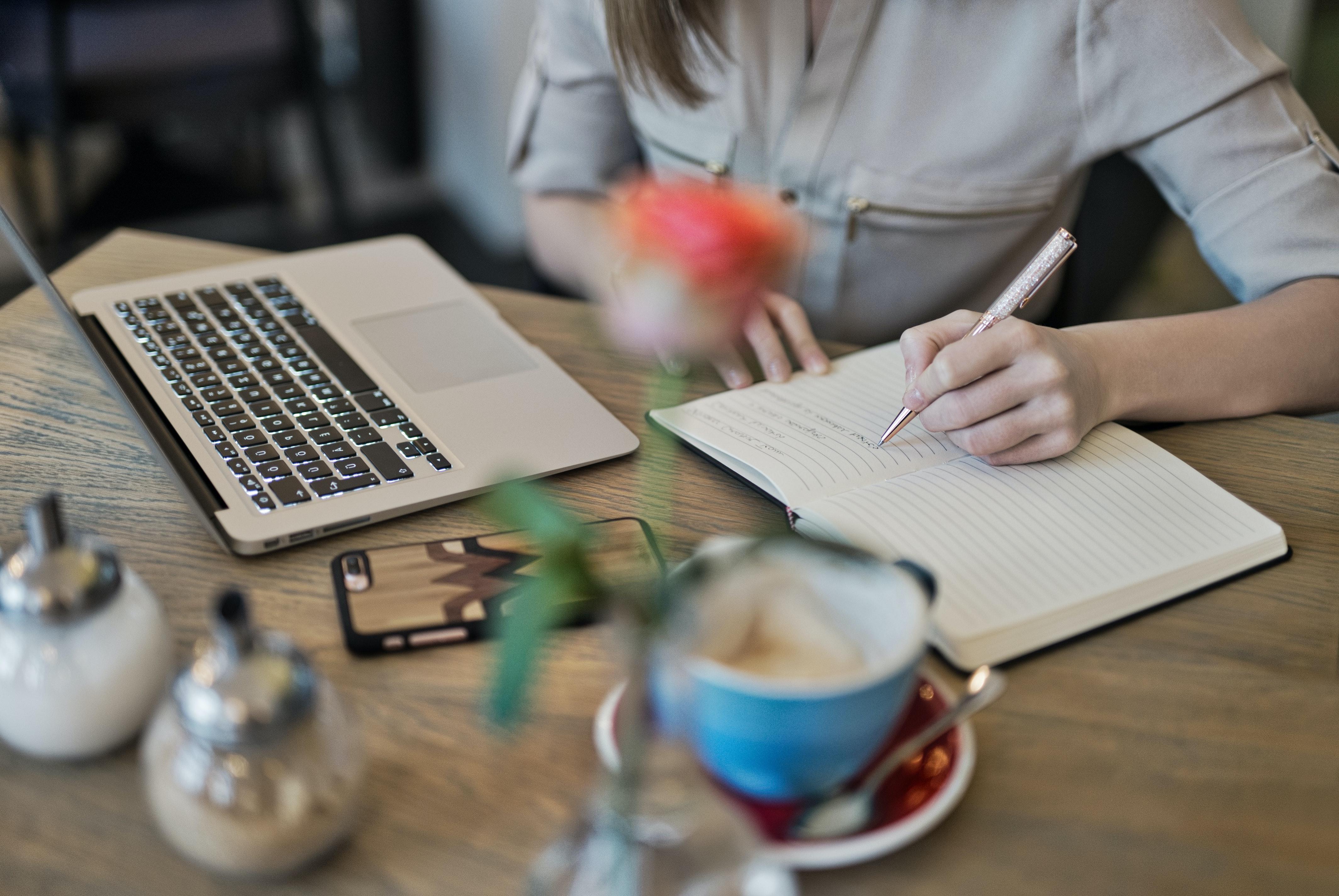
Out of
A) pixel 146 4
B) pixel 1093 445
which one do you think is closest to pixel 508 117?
pixel 146 4

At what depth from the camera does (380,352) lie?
734mm

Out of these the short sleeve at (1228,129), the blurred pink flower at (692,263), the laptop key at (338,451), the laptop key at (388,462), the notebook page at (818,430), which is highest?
the blurred pink flower at (692,263)

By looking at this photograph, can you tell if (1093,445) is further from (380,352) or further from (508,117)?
(508,117)

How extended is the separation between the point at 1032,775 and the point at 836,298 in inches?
24.7

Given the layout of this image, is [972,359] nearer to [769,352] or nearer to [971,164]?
[769,352]

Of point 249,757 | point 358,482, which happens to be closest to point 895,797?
point 249,757

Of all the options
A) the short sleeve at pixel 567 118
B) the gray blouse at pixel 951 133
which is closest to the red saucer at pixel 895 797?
the gray blouse at pixel 951 133

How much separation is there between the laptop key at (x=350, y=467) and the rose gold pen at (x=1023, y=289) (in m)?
0.31

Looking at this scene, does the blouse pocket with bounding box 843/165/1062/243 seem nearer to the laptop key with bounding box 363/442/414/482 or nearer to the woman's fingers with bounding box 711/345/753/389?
the woman's fingers with bounding box 711/345/753/389

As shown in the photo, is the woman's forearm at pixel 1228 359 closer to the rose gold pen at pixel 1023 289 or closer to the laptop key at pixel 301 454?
the rose gold pen at pixel 1023 289

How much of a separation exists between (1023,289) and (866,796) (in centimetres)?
35

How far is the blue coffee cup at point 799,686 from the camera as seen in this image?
0.34 m

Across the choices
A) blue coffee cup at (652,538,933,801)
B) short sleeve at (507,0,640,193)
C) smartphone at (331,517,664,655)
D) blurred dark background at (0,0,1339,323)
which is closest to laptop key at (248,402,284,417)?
smartphone at (331,517,664,655)

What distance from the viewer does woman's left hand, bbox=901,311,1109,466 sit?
61 centimetres
